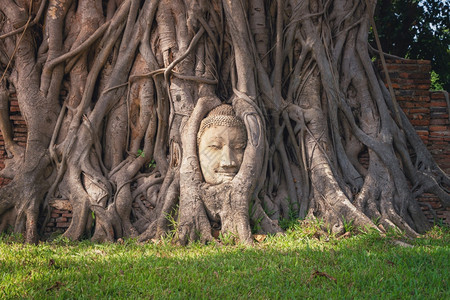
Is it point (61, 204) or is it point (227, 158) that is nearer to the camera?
point (227, 158)

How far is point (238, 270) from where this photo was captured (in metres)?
3.32

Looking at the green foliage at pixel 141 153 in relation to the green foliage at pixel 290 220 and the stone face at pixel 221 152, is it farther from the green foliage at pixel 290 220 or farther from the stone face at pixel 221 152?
the green foliage at pixel 290 220

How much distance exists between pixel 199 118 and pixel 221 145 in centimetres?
40

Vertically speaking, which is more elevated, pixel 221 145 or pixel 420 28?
pixel 420 28

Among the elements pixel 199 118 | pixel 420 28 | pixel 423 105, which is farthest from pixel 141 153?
pixel 420 28

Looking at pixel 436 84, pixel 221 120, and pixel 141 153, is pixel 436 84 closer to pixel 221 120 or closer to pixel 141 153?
pixel 221 120

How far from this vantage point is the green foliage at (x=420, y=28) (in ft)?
29.4

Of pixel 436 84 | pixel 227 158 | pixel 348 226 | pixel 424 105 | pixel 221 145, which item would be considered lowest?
pixel 348 226

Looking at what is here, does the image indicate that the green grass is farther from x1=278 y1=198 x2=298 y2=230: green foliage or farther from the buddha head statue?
the buddha head statue

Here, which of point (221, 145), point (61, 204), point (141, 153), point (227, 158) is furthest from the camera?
point (141, 153)

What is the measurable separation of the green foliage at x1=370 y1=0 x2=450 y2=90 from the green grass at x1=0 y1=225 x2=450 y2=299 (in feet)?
19.2

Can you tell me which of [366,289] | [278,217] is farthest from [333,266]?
[278,217]

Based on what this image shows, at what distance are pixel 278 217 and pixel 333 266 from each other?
1530mm

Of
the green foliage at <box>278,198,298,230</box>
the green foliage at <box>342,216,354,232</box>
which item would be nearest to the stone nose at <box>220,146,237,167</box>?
the green foliage at <box>278,198,298,230</box>
